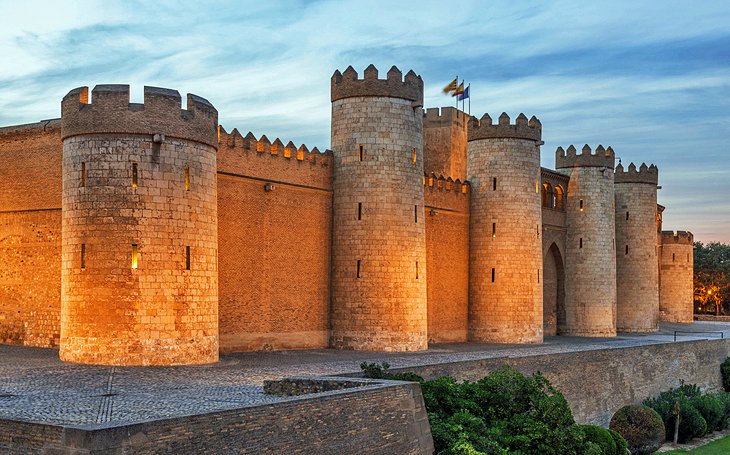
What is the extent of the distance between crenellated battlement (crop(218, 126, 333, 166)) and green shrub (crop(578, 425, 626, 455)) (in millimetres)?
11816

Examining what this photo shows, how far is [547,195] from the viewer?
4141cm

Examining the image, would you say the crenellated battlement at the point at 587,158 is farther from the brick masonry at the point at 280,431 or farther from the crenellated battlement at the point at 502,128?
the brick masonry at the point at 280,431

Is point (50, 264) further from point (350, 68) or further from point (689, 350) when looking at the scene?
point (689, 350)

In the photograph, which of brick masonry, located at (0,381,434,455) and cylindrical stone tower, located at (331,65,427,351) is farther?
cylindrical stone tower, located at (331,65,427,351)

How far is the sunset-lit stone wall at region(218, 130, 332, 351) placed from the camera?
26406 mm

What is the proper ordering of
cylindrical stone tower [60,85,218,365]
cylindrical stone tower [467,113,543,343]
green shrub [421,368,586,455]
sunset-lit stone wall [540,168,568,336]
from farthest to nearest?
sunset-lit stone wall [540,168,568,336]
cylindrical stone tower [467,113,543,343]
cylindrical stone tower [60,85,218,365]
green shrub [421,368,586,455]

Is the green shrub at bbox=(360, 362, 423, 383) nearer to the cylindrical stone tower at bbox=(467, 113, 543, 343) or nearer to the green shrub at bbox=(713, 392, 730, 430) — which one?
the cylindrical stone tower at bbox=(467, 113, 543, 343)

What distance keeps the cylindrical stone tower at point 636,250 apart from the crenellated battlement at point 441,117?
12099 millimetres

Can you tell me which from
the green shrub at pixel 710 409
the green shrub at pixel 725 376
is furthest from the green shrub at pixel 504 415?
the green shrub at pixel 725 376

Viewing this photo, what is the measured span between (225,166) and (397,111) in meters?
6.27

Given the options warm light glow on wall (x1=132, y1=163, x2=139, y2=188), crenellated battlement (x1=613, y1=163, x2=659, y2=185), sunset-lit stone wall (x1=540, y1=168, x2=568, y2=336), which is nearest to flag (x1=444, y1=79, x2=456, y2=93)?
sunset-lit stone wall (x1=540, y1=168, x2=568, y2=336)

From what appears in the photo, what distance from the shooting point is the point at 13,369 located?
66.0 feet

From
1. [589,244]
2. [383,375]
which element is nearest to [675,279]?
[589,244]

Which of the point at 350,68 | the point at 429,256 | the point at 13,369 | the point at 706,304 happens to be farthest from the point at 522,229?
the point at 706,304
